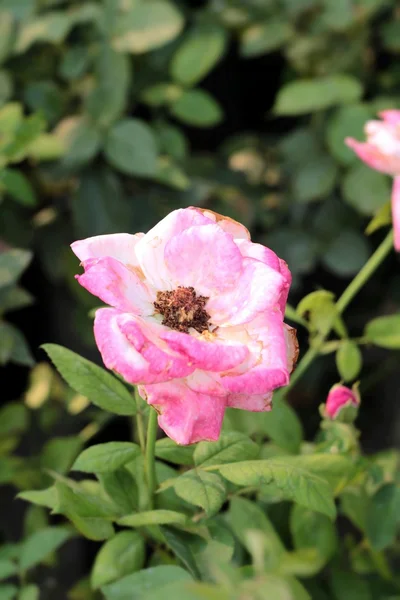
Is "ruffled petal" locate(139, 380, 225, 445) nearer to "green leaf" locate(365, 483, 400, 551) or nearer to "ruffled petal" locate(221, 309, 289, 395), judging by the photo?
"ruffled petal" locate(221, 309, 289, 395)

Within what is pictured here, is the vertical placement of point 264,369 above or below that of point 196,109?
above

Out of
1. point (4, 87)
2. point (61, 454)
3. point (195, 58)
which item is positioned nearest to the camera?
point (61, 454)

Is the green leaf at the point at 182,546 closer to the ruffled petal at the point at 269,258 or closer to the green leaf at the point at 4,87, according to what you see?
the ruffled petal at the point at 269,258

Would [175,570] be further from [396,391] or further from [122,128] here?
[396,391]

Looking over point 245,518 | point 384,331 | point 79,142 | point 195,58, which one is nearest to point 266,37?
point 195,58

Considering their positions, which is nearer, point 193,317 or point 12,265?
point 193,317

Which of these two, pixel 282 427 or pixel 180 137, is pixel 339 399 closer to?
pixel 282 427

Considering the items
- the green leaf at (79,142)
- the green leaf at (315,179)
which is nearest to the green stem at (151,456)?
the green leaf at (79,142)

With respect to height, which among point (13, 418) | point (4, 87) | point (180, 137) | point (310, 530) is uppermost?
point (4, 87)
